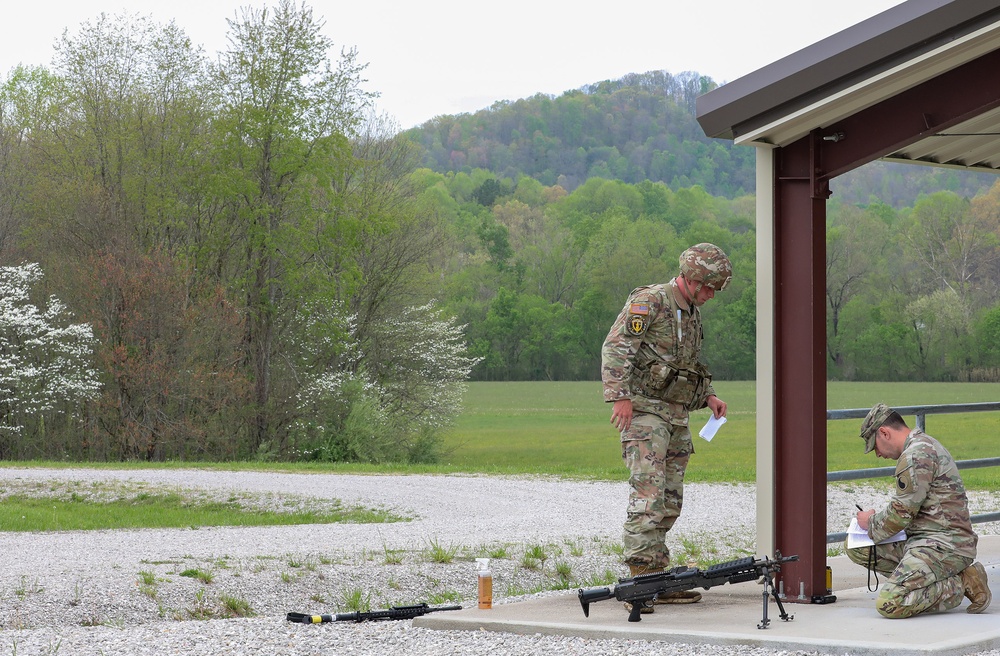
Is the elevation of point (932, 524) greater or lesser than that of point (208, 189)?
lesser

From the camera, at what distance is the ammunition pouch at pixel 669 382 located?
243 inches

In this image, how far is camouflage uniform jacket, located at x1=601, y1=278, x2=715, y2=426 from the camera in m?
6.09

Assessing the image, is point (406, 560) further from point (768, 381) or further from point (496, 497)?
point (496, 497)

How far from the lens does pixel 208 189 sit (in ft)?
100

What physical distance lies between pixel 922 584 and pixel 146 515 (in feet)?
37.1

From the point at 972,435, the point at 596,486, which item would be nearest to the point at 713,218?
the point at 972,435

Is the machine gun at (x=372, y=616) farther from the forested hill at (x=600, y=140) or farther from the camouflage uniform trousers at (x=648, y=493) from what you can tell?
the forested hill at (x=600, y=140)

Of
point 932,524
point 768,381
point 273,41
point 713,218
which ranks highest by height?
point 713,218

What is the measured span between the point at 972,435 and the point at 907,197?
38189 mm

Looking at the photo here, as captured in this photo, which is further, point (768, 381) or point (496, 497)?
point (496, 497)

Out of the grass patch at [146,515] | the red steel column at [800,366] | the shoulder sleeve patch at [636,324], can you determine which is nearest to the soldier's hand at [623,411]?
the shoulder sleeve patch at [636,324]

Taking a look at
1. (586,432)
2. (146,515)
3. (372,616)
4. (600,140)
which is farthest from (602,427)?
(600,140)

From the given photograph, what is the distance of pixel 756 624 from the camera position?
18.1ft

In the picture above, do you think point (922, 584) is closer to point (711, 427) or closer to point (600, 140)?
point (711, 427)
